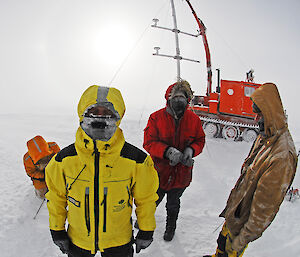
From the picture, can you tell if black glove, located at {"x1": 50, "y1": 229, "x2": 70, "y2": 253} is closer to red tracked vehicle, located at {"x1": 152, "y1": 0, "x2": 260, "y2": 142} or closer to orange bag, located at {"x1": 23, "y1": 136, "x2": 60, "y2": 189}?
orange bag, located at {"x1": 23, "y1": 136, "x2": 60, "y2": 189}

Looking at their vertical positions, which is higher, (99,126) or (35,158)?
(99,126)

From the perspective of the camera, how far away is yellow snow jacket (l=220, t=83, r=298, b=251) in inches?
55.4

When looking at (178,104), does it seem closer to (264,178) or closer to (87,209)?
(264,178)

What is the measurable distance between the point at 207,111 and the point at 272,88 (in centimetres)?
723

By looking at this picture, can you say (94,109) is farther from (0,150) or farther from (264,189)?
(0,150)

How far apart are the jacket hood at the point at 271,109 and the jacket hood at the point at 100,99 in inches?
43.8

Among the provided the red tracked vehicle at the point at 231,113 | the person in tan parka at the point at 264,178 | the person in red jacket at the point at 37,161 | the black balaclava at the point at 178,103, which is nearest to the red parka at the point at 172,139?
the black balaclava at the point at 178,103

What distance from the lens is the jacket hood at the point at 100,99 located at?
123 cm

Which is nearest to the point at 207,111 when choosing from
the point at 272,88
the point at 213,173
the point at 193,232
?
the point at 213,173

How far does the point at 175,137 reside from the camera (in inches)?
92.0

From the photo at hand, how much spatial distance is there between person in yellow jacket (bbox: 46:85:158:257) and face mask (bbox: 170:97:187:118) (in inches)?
35.9

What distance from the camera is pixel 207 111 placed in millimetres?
8656

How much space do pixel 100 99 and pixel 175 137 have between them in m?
1.29

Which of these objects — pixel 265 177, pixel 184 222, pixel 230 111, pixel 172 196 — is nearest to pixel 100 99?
pixel 265 177
